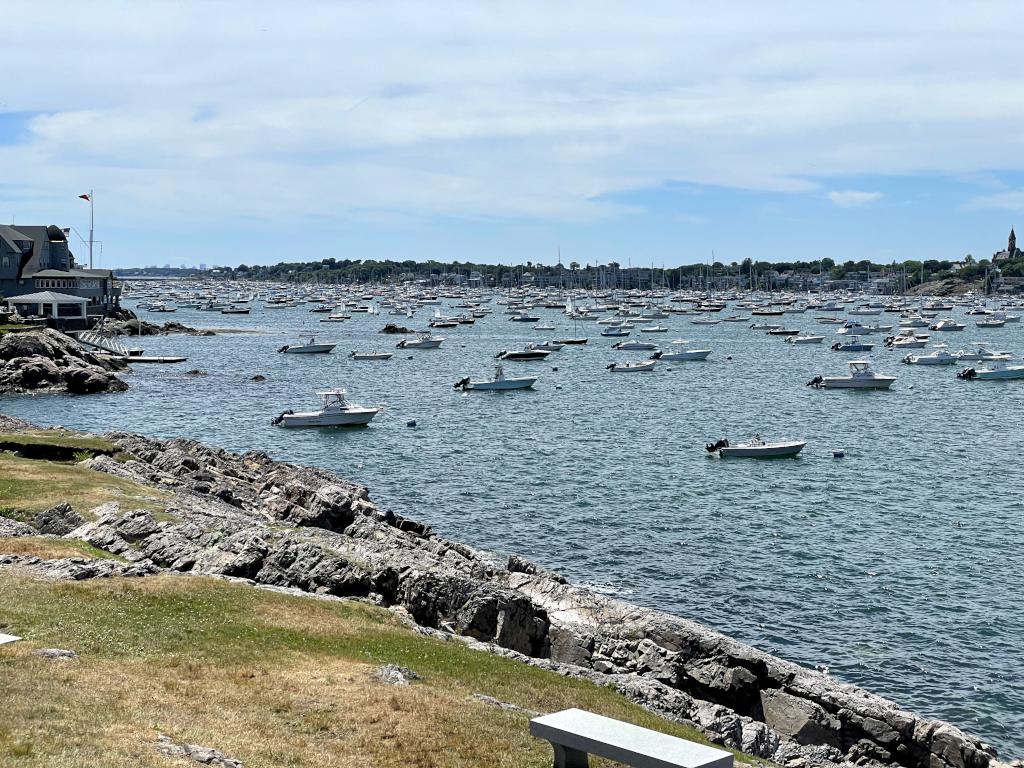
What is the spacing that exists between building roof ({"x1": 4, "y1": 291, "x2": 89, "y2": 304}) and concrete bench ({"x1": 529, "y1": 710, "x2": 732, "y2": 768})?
430 ft

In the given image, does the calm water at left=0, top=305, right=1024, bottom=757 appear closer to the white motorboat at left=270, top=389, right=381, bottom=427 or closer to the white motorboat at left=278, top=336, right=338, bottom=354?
the white motorboat at left=270, top=389, right=381, bottom=427

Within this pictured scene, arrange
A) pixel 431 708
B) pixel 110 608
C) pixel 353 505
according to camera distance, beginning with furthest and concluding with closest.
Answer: pixel 353 505 < pixel 110 608 < pixel 431 708

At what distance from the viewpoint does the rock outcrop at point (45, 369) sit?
9412 cm

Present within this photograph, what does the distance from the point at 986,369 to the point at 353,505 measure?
94885mm

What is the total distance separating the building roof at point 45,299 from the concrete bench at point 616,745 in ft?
430

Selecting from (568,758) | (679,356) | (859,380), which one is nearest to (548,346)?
(679,356)

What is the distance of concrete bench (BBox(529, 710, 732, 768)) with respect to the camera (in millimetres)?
13156

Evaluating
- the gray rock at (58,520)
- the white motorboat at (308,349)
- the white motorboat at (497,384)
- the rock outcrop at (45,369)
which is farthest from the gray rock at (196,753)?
the white motorboat at (308,349)

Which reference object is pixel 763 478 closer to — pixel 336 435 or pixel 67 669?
pixel 336 435

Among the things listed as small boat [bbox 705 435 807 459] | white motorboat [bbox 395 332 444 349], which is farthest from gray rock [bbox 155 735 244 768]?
white motorboat [bbox 395 332 444 349]

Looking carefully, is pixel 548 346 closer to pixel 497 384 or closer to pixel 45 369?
pixel 497 384

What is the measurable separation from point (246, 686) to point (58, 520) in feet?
51.3

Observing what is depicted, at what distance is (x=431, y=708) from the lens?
1680 centimetres

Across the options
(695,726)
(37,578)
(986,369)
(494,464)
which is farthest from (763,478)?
(986,369)
